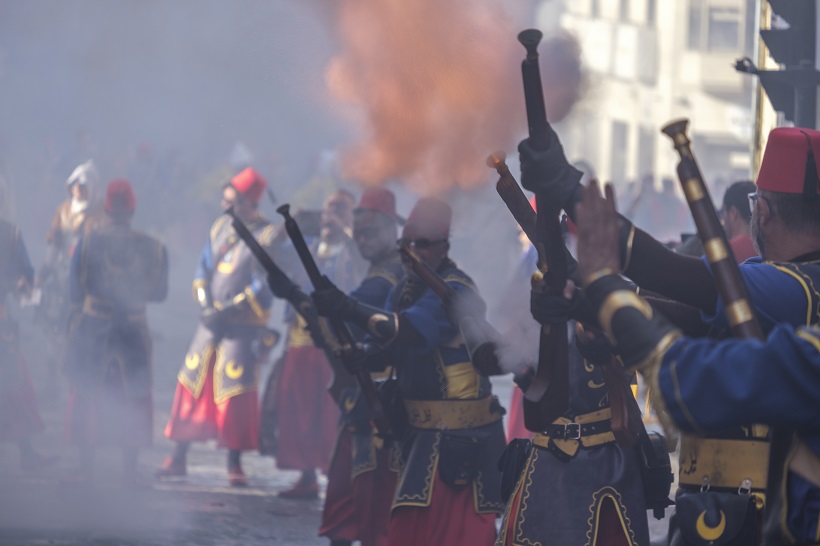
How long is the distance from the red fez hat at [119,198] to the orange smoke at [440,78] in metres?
3.41

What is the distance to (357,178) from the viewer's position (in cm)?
698

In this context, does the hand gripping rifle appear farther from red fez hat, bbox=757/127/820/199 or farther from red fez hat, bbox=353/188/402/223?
red fez hat, bbox=757/127/820/199

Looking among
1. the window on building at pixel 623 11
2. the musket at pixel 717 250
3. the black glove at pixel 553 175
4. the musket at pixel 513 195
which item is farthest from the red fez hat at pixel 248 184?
the window on building at pixel 623 11

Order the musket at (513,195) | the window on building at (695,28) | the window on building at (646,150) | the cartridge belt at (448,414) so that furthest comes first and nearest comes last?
the window on building at (695,28)
the window on building at (646,150)
the cartridge belt at (448,414)
the musket at (513,195)

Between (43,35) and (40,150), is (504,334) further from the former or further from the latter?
(40,150)

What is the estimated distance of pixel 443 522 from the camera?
17.9 ft

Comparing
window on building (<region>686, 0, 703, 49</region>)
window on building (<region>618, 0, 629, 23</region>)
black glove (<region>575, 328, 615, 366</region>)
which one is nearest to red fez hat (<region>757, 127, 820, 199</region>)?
black glove (<region>575, 328, 615, 366</region>)

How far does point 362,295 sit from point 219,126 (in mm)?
16486

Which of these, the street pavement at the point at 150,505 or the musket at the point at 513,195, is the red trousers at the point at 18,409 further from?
the musket at the point at 513,195

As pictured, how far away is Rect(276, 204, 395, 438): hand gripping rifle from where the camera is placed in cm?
567

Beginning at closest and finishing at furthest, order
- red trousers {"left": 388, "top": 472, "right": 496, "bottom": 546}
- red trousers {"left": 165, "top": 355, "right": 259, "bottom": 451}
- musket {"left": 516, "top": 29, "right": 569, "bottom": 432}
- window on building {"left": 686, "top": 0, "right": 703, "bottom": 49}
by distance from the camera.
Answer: musket {"left": 516, "top": 29, "right": 569, "bottom": 432}, red trousers {"left": 388, "top": 472, "right": 496, "bottom": 546}, red trousers {"left": 165, "top": 355, "right": 259, "bottom": 451}, window on building {"left": 686, "top": 0, "right": 703, "bottom": 49}

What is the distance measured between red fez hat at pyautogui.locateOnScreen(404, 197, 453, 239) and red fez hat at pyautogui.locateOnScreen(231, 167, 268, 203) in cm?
359

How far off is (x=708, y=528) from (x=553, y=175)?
41.3 inches

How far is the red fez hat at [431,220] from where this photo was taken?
5836mm
